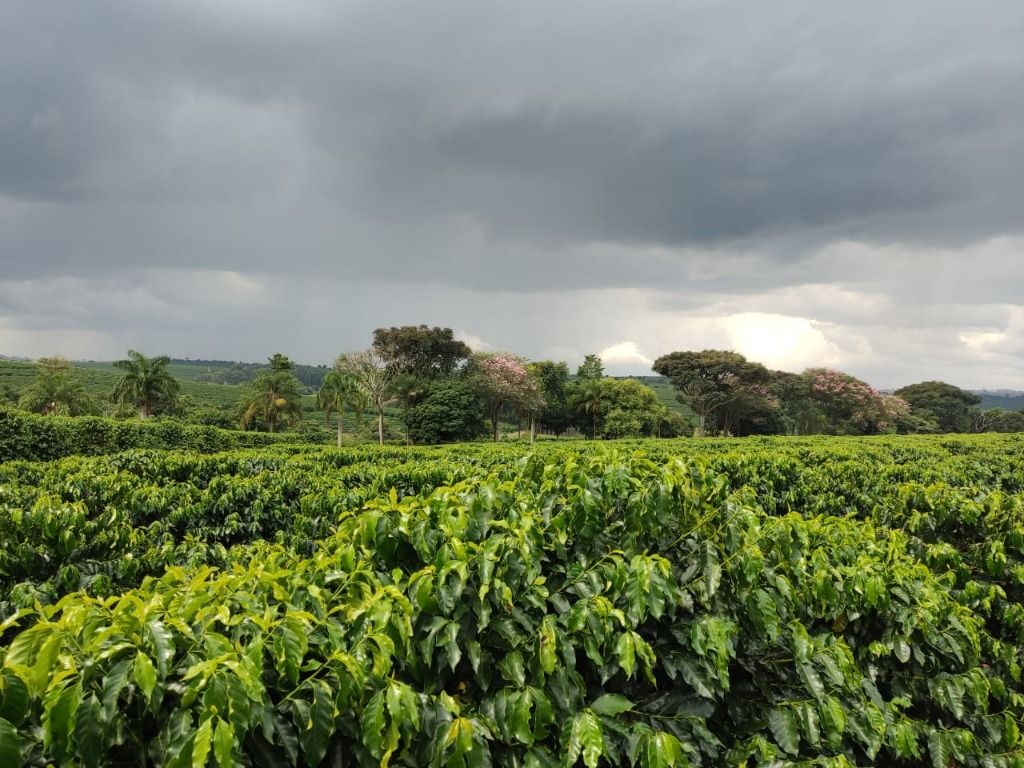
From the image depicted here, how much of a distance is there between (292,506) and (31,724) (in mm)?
6863

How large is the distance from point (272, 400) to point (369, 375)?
991 centimetres

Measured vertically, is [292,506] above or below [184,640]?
below

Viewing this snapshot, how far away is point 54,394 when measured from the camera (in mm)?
42875

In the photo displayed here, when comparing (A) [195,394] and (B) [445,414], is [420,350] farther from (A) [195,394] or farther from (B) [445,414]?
(A) [195,394]

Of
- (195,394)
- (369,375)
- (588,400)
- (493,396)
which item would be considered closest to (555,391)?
(588,400)

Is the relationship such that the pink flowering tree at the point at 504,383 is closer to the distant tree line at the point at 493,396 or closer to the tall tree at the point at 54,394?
the distant tree line at the point at 493,396

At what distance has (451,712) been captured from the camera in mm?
1966

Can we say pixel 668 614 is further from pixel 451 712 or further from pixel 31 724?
pixel 31 724

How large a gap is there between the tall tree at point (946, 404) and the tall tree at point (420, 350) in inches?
2545

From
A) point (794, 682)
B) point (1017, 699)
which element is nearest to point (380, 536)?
point (794, 682)

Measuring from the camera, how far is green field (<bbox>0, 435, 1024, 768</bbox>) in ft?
5.27

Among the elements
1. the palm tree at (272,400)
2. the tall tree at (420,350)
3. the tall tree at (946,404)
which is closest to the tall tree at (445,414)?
the tall tree at (420,350)

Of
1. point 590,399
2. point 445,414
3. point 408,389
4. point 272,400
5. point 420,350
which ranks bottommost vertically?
point 445,414

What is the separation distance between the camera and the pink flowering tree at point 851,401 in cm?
5716
